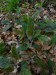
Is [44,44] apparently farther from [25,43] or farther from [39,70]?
[39,70]

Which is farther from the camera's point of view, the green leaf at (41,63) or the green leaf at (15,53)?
the green leaf at (15,53)

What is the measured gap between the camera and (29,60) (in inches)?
125

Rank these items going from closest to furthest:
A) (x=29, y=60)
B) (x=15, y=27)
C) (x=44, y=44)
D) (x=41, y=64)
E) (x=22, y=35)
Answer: (x=41, y=64) < (x=29, y=60) < (x=44, y=44) < (x=22, y=35) < (x=15, y=27)

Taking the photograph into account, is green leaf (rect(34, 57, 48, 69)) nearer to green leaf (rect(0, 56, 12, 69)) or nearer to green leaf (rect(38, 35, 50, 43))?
green leaf (rect(0, 56, 12, 69))

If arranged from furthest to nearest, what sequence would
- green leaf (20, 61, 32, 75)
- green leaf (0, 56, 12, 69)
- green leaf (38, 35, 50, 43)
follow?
green leaf (38, 35, 50, 43) → green leaf (0, 56, 12, 69) → green leaf (20, 61, 32, 75)

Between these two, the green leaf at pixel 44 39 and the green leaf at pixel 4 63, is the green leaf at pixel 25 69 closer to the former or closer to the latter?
the green leaf at pixel 4 63

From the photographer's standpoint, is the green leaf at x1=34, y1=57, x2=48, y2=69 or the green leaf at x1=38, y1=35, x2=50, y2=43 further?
the green leaf at x1=38, y1=35, x2=50, y2=43

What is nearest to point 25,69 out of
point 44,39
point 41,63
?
point 41,63

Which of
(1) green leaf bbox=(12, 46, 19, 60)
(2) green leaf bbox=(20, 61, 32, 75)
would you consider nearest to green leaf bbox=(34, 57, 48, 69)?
(2) green leaf bbox=(20, 61, 32, 75)

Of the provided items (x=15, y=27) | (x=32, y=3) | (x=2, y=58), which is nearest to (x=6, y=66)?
(x=2, y=58)

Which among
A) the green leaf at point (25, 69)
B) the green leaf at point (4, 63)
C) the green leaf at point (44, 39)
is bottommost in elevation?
the green leaf at point (25, 69)

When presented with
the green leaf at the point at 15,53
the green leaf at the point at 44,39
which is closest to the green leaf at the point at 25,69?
the green leaf at the point at 15,53

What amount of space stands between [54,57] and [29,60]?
0.36 metres

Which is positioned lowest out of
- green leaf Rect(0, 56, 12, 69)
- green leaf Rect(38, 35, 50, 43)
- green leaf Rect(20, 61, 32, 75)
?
green leaf Rect(20, 61, 32, 75)
